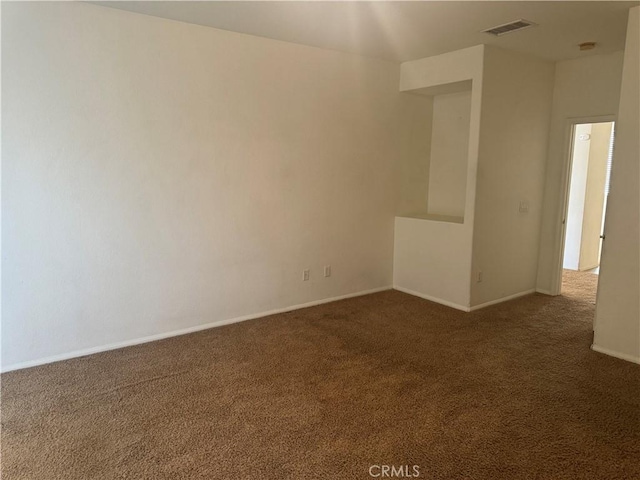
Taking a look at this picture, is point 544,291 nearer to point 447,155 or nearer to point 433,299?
point 433,299

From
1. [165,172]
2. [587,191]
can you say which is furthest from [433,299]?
[587,191]

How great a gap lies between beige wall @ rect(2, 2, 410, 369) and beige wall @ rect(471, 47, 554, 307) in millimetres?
1163

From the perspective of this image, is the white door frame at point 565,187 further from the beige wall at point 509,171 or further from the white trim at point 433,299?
Result: the white trim at point 433,299

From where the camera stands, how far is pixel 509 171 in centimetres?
472

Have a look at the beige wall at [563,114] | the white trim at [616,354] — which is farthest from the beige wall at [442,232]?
the white trim at [616,354]

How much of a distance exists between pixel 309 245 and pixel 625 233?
272 centimetres

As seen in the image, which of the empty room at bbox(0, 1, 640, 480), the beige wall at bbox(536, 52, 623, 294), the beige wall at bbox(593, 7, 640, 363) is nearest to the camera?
the empty room at bbox(0, 1, 640, 480)

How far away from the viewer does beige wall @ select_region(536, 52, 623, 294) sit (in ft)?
14.9

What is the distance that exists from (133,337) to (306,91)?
275cm

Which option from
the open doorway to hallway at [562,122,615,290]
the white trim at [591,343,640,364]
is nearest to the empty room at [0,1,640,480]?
the white trim at [591,343,640,364]

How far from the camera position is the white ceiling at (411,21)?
3176 millimetres

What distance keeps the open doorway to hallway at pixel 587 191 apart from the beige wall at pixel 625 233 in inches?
130

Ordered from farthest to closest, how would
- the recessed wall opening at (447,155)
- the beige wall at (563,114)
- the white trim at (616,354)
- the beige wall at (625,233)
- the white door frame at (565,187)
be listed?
the recessed wall opening at (447,155), the white door frame at (565,187), the beige wall at (563,114), the white trim at (616,354), the beige wall at (625,233)

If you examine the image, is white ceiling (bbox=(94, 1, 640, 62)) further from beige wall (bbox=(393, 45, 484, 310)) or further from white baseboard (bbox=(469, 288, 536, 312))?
white baseboard (bbox=(469, 288, 536, 312))
